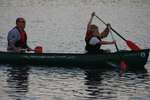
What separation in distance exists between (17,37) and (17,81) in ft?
13.1

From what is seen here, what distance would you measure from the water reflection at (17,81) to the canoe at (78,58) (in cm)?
41

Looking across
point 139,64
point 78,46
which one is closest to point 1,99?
point 139,64

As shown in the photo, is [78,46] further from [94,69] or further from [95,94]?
[95,94]

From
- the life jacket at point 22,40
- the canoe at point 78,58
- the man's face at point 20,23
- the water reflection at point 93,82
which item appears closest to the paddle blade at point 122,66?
the canoe at point 78,58

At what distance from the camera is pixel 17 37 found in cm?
2691

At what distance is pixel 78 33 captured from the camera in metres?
48.3

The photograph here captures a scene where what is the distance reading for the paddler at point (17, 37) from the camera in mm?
26828

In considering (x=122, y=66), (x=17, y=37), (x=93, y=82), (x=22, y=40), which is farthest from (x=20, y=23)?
(x=93, y=82)

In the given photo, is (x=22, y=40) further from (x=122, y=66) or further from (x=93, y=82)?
(x=93, y=82)

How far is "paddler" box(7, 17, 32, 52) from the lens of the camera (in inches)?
1056

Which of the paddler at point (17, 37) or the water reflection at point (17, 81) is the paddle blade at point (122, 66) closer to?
the water reflection at point (17, 81)

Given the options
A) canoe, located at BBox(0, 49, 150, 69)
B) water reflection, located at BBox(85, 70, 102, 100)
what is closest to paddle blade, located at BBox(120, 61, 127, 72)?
canoe, located at BBox(0, 49, 150, 69)

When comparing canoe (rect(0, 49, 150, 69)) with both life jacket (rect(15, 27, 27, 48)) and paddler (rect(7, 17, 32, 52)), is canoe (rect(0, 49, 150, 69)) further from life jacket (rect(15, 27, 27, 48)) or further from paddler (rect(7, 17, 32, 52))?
life jacket (rect(15, 27, 27, 48))

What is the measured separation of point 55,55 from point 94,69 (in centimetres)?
148
